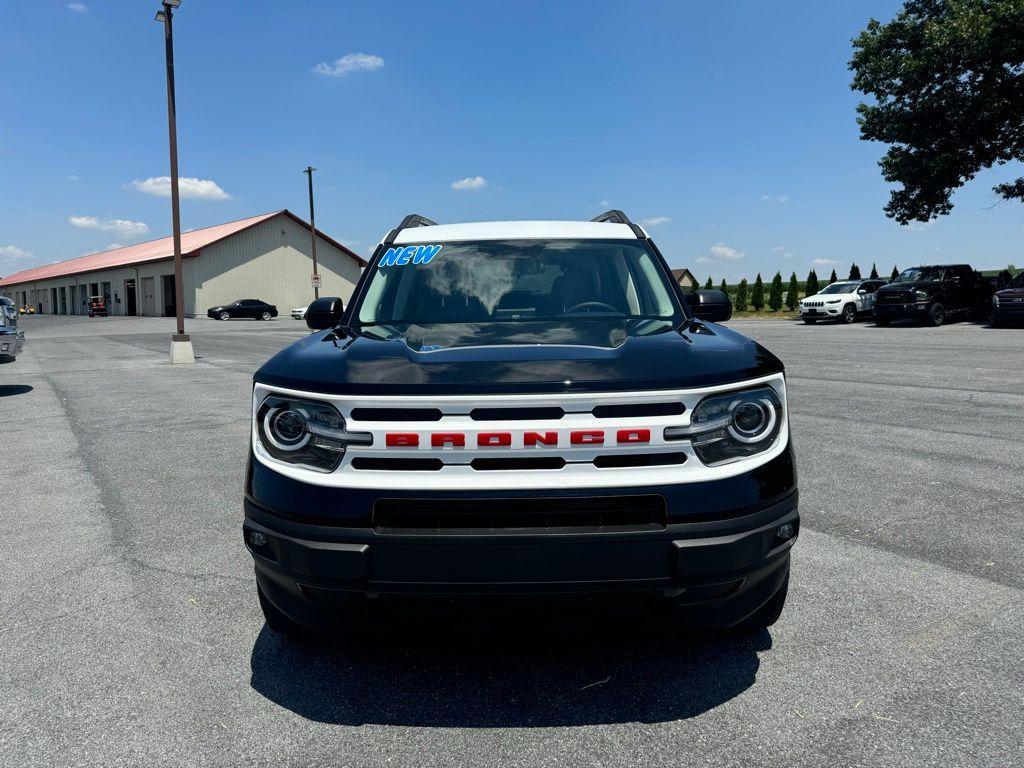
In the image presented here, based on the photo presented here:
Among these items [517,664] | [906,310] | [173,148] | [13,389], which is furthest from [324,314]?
[906,310]

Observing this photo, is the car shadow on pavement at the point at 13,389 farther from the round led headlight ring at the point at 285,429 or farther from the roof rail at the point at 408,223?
the round led headlight ring at the point at 285,429

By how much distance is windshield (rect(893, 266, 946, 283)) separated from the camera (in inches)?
1006

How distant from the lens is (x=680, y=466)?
231cm

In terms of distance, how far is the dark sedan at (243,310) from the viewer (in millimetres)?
Result: 49781

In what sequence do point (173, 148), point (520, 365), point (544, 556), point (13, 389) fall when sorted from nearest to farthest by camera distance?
point (544, 556), point (520, 365), point (13, 389), point (173, 148)

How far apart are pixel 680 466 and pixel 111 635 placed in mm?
2411

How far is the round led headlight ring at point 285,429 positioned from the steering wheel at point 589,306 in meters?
1.63

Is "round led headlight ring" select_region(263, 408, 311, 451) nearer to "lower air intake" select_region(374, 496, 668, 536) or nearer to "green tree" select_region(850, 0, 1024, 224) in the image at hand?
"lower air intake" select_region(374, 496, 668, 536)

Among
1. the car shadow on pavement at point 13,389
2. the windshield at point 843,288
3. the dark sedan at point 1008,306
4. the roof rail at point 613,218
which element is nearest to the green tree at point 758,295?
the windshield at point 843,288

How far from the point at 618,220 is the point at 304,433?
2699mm

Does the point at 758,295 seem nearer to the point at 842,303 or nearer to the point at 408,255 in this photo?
the point at 842,303

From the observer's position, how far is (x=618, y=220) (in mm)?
4551

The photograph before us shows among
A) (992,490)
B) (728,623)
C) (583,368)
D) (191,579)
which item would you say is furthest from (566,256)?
(992,490)

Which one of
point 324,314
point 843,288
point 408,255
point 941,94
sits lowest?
point 324,314
